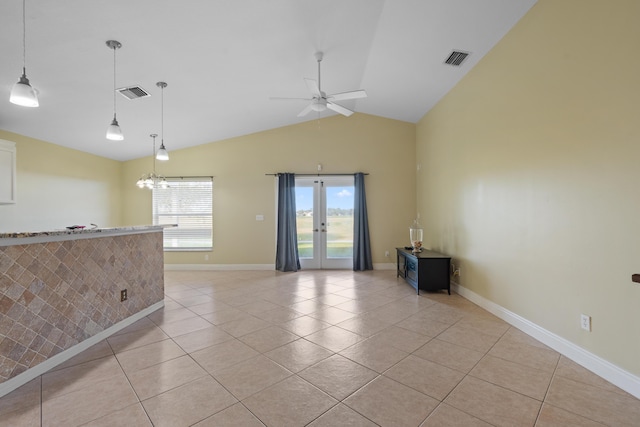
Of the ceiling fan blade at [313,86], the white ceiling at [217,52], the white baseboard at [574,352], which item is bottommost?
the white baseboard at [574,352]

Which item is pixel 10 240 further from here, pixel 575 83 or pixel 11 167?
pixel 575 83

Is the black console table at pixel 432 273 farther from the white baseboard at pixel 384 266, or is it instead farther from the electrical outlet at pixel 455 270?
the white baseboard at pixel 384 266

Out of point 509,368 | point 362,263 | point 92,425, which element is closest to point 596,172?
point 509,368

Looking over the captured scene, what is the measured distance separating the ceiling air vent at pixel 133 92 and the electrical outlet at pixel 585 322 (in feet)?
18.1

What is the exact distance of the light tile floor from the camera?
174 centimetres

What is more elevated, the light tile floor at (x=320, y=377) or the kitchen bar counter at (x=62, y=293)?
the kitchen bar counter at (x=62, y=293)

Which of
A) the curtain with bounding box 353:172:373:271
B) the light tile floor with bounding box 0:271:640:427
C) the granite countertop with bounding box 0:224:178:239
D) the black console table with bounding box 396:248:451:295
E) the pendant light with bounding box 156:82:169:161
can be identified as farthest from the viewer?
the curtain with bounding box 353:172:373:271

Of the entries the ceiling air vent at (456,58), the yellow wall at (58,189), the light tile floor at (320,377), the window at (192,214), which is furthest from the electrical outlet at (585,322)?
the yellow wall at (58,189)

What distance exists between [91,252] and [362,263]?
189 inches

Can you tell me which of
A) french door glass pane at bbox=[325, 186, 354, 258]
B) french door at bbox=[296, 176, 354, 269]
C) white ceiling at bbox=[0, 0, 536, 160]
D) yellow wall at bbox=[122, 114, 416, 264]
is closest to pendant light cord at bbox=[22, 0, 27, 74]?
white ceiling at bbox=[0, 0, 536, 160]

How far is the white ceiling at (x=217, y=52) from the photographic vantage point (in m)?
2.64

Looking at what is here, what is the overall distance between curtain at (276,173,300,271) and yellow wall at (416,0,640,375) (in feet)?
11.7

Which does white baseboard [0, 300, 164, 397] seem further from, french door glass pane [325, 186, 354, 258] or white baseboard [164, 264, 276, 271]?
french door glass pane [325, 186, 354, 258]

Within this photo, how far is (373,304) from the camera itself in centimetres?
395
